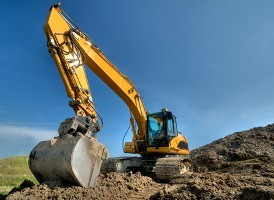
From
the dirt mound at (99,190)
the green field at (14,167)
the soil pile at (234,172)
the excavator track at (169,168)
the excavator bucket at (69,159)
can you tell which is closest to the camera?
the soil pile at (234,172)

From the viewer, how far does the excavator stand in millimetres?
6808

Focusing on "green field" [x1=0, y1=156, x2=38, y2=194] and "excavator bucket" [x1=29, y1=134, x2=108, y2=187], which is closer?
"excavator bucket" [x1=29, y1=134, x2=108, y2=187]

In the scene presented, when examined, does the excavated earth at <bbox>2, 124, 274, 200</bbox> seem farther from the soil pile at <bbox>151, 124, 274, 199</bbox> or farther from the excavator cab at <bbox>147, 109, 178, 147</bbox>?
the excavator cab at <bbox>147, 109, 178, 147</bbox>

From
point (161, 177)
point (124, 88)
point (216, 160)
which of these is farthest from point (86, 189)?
point (216, 160)

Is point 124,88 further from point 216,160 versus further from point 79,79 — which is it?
point 216,160

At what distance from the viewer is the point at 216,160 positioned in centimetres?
1358

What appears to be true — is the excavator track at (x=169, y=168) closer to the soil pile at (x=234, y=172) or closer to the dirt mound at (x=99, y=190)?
the soil pile at (x=234, y=172)

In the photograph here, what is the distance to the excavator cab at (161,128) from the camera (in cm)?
1096

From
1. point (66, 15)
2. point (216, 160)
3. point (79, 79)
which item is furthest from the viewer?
point (216, 160)

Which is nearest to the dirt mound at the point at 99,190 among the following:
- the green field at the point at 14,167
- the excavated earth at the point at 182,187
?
the excavated earth at the point at 182,187

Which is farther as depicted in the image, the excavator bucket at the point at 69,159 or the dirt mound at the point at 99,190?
the excavator bucket at the point at 69,159

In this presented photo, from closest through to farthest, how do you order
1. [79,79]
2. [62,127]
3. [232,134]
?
[62,127]
[79,79]
[232,134]

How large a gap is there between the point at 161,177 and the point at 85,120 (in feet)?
12.9

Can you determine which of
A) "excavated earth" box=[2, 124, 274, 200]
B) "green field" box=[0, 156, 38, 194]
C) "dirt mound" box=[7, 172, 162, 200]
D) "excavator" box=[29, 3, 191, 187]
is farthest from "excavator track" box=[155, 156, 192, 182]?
"green field" box=[0, 156, 38, 194]
